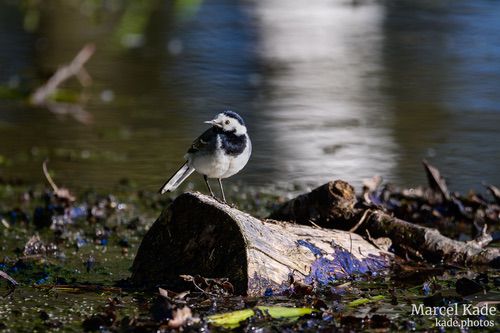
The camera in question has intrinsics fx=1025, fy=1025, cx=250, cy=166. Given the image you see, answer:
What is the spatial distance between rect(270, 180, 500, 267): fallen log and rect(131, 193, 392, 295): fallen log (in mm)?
233

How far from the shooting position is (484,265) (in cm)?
518

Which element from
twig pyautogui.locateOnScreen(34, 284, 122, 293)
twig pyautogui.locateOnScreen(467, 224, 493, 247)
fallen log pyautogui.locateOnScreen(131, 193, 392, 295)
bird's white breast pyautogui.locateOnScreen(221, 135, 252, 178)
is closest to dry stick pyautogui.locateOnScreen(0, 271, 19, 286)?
twig pyautogui.locateOnScreen(34, 284, 122, 293)

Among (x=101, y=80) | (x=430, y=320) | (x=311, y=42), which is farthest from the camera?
(x=311, y=42)

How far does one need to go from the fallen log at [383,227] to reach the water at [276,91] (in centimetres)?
147

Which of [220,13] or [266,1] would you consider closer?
[220,13]

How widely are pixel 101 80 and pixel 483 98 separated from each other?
13.3ft

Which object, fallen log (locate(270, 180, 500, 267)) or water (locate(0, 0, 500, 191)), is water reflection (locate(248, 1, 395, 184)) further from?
fallen log (locate(270, 180, 500, 267))

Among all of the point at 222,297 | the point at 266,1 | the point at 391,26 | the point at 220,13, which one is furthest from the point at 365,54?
the point at 222,297

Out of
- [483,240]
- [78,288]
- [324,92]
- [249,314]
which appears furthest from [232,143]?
[324,92]

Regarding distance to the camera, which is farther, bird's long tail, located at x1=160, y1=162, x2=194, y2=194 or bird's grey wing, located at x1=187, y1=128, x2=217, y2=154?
bird's long tail, located at x1=160, y1=162, x2=194, y2=194

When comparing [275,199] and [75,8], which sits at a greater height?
[75,8]

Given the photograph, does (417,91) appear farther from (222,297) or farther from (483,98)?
(222,297)

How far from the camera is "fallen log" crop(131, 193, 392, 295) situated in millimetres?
4473

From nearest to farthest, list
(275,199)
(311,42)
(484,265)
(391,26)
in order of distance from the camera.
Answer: (484,265)
(275,199)
(311,42)
(391,26)
